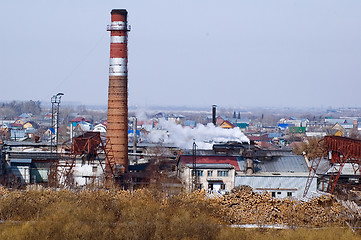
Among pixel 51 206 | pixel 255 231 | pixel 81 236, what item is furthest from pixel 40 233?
pixel 255 231

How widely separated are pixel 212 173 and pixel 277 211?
6.20 meters

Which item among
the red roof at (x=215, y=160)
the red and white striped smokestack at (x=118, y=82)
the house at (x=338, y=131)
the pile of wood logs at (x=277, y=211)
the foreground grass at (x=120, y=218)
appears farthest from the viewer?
the house at (x=338, y=131)

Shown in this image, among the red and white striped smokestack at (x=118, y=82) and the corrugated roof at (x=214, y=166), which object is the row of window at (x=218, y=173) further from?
the red and white striped smokestack at (x=118, y=82)

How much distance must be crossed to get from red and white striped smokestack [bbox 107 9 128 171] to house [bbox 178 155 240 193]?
281 centimetres

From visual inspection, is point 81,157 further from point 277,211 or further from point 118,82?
point 277,211

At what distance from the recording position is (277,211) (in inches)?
598

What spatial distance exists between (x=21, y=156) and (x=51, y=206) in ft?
34.3

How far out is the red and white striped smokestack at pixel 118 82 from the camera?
22781 mm

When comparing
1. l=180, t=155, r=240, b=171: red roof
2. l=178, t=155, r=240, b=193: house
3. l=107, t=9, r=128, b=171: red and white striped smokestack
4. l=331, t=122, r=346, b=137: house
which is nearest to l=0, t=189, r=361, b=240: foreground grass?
l=178, t=155, r=240, b=193: house

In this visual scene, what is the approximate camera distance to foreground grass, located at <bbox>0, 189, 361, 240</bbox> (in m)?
12.8

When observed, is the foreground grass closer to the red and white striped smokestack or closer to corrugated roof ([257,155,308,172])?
corrugated roof ([257,155,308,172])

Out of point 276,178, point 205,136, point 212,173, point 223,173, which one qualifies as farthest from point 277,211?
point 205,136

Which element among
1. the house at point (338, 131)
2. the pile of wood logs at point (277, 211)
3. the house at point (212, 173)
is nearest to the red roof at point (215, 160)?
the house at point (212, 173)

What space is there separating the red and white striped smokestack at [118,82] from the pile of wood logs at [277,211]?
821cm
